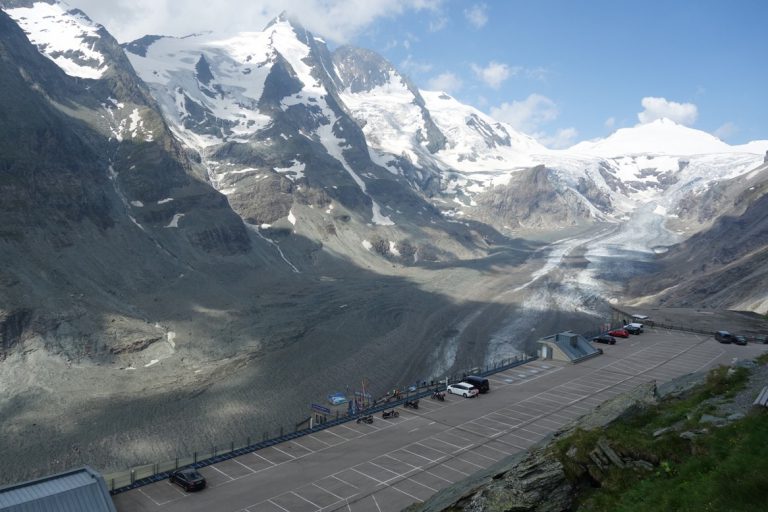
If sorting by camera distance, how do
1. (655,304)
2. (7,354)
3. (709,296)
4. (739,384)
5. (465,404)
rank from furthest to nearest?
(655,304) < (709,296) < (7,354) < (465,404) < (739,384)

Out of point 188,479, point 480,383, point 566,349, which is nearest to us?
point 188,479

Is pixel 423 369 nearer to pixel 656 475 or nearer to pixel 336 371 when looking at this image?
pixel 336 371

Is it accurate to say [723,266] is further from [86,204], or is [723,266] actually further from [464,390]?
[86,204]

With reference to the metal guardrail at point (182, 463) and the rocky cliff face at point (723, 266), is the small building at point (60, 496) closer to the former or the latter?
the metal guardrail at point (182, 463)

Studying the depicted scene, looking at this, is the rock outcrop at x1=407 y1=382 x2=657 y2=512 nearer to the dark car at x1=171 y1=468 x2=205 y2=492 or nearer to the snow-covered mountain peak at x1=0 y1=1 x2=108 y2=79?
the dark car at x1=171 y1=468 x2=205 y2=492

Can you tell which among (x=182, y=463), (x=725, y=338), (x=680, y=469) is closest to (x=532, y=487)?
(x=680, y=469)

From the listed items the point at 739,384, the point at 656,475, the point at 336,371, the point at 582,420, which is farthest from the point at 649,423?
the point at 336,371

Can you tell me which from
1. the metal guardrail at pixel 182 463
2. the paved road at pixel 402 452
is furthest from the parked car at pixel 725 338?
the metal guardrail at pixel 182 463
